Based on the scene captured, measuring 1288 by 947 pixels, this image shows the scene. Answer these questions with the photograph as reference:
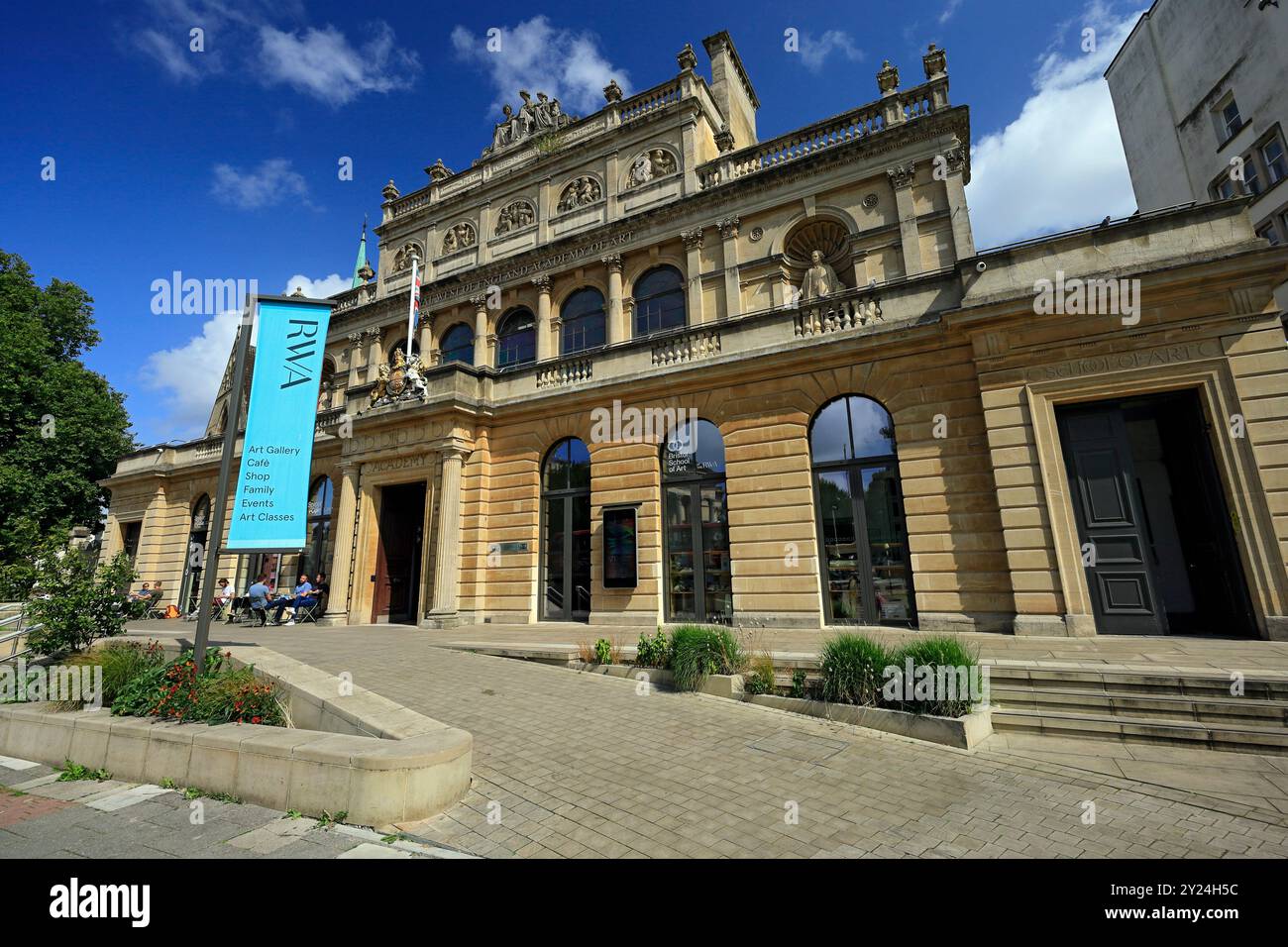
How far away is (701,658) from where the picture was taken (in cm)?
830

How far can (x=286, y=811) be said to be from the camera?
4551mm

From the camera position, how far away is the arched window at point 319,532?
2022 cm

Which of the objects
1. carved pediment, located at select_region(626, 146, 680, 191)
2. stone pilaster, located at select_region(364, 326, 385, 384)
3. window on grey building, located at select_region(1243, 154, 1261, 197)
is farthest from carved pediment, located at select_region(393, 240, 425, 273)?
window on grey building, located at select_region(1243, 154, 1261, 197)

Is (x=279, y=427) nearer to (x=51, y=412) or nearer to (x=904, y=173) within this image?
(x=904, y=173)

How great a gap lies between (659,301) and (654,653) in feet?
44.6

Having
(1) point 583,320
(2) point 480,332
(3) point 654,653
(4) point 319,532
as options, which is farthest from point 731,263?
(4) point 319,532

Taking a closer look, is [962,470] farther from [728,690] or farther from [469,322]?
[469,322]

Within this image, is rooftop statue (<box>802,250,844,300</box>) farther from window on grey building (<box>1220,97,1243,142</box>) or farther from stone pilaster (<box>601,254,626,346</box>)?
window on grey building (<box>1220,97,1243,142</box>)

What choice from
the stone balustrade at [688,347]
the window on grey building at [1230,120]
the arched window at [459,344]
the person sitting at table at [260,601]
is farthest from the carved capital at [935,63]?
the person sitting at table at [260,601]
